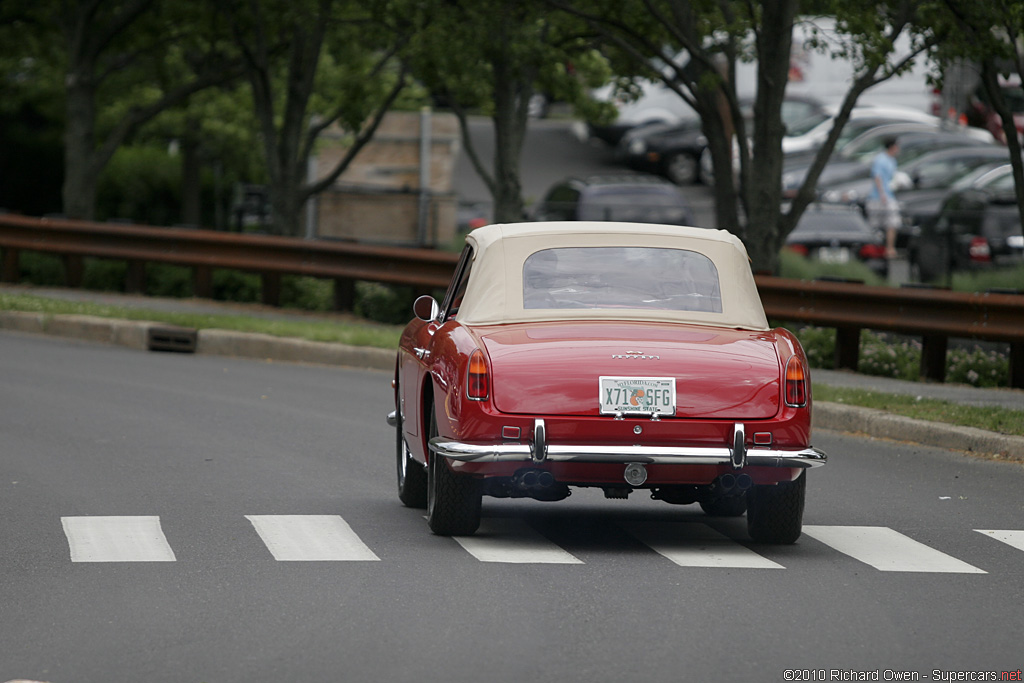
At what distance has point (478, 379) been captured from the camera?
773cm

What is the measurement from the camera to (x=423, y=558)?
7703mm

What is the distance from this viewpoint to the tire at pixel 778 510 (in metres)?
8.16

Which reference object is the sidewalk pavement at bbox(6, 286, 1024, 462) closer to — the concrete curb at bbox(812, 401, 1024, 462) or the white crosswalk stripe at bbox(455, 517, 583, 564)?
the concrete curb at bbox(812, 401, 1024, 462)

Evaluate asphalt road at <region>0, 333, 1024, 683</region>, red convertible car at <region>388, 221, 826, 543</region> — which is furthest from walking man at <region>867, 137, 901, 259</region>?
red convertible car at <region>388, 221, 826, 543</region>

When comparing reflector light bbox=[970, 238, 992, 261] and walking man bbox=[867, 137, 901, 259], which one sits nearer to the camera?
reflector light bbox=[970, 238, 992, 261]

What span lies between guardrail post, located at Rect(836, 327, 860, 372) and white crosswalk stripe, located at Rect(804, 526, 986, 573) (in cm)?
780

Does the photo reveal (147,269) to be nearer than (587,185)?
Yes

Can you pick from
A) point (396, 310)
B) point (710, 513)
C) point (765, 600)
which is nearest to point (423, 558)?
point (765, 600)

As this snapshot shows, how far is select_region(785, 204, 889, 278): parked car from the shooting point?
28297 millimetres

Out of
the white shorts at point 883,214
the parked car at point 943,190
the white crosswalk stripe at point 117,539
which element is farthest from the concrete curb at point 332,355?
the parked car at point 943,190

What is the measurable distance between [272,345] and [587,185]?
1492cm

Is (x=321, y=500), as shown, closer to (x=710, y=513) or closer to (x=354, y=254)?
(x=710, y=513)

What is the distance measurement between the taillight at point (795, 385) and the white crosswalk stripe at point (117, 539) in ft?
9.22

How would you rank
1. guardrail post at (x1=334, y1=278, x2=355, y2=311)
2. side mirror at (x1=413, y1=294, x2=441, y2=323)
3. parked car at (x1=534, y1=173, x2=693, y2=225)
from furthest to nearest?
1. parked car at (x1=534, y1=173, x2=693, y2=225)
2. guardrail post at (x1=334, y1=278, x2=355, y2=311)
3. side mirror at (x1=413, y1=294, x2=441, y2=323)
